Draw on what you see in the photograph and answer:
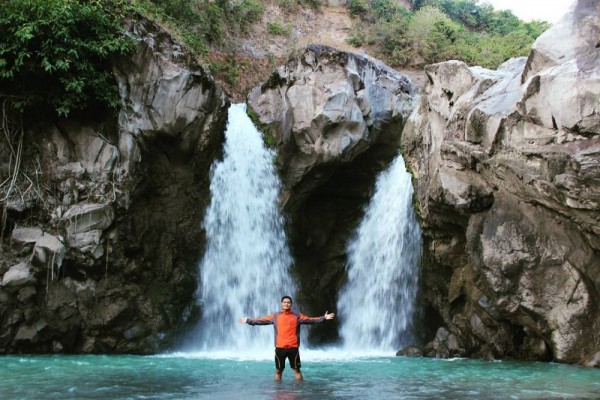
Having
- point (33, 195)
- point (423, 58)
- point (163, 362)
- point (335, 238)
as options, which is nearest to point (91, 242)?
point (33, 195)

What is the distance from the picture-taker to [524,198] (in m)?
13.1

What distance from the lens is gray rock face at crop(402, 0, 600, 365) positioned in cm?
1116

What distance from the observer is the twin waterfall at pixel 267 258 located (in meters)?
18.2

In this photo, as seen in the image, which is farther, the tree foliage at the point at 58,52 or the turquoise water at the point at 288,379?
the tree foliage at the point at 58,52

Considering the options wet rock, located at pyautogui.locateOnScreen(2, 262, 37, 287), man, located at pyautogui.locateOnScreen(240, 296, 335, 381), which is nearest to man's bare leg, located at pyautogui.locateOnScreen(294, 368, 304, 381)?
man, located at pyautogui.locateOnScreen(240, 296, 335, 381)

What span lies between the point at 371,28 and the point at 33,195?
80.5ft

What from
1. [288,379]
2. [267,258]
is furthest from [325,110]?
[288,379]

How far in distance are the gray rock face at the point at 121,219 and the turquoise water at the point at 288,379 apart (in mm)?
1715

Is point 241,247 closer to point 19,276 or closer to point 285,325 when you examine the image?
point 19,276

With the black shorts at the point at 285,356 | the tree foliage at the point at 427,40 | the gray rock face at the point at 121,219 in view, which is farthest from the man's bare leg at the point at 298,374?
the tree foliage at the point at 427,40

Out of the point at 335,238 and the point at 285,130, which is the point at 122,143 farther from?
the point at 335,238

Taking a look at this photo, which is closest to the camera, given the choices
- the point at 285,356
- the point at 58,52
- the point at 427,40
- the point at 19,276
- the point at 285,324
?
the point at 285,324

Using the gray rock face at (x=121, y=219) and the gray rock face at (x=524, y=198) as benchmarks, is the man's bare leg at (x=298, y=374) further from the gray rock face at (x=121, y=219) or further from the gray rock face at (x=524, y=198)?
the gray rock face at (x=121, y=219)

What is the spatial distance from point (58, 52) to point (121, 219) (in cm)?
491
